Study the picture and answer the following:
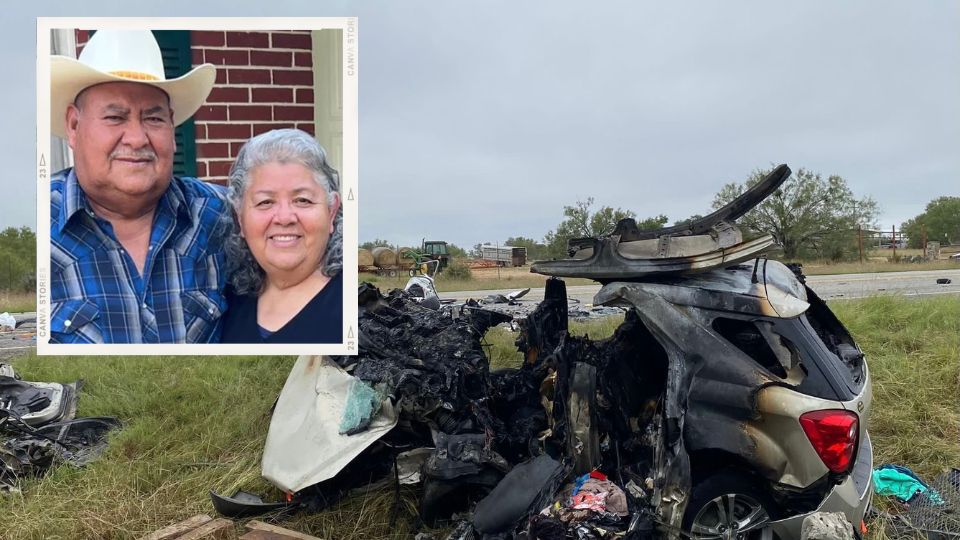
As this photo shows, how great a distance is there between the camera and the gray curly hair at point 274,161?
3387mm

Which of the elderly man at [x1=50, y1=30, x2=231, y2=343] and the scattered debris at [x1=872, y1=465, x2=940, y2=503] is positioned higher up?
the elderly man at [x1=50, y1=30, x2=231, y2=343]

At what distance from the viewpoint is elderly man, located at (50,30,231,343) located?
10.6 feet

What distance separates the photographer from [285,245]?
3.40 m

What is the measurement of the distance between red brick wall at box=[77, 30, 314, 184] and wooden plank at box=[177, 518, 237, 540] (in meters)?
2.04

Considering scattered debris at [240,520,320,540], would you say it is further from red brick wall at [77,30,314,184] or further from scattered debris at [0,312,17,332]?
scattered debris at [0,312,17,332]

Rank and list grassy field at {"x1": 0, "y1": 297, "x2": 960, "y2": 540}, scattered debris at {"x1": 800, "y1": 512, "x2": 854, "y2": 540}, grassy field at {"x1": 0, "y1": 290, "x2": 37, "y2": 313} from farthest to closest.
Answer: grassy field at {"x1": 0, "y1": 290, "x2": 37, "y2": 313} → grassy field at {"x1": 0, "y1": 297, "x2": 960, "y2": 540} → scattered debris at {"x1": 800, "y1": 512, "x2": 854, "y2": 540}

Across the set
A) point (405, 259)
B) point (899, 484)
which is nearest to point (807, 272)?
point (405, 259)

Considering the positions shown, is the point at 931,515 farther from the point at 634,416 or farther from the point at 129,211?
the point at 129,211

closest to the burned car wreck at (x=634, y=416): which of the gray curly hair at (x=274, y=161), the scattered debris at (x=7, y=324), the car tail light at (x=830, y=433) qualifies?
the car tail light at (x=830, y=433)

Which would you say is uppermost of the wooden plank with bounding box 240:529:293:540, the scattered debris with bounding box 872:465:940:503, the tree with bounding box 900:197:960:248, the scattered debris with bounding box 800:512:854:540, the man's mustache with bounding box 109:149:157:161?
the tree with bounding box 900:197:960:248

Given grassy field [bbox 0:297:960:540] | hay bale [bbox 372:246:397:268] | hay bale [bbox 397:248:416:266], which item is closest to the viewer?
grassy field [bbox 0:297:960:540]

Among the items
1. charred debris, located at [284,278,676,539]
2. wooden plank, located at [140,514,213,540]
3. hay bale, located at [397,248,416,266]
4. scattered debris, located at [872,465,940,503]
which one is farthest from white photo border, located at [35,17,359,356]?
hay bale, located at [397,248,416,266]

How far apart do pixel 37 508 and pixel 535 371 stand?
11.1ft

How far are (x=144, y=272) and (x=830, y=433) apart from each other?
136 inches
